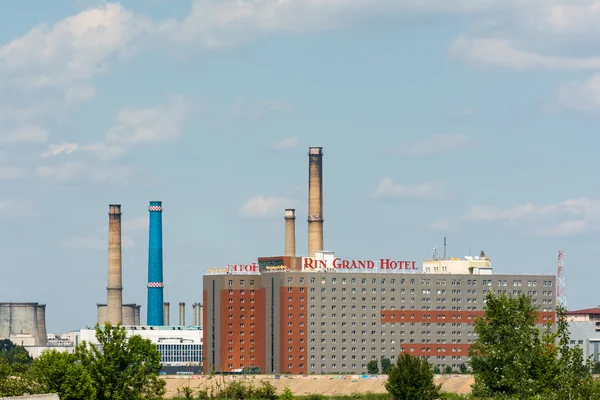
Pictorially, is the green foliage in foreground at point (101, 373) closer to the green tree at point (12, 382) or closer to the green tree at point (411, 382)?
A: the green tree at point (12, 382)

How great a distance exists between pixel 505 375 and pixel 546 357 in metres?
6.87

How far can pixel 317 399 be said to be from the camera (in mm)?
198875

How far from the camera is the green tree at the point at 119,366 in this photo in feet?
396

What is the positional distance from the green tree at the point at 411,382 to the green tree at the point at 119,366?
54595 millimetres

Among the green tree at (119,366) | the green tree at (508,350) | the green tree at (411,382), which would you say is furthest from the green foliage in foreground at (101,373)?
the green tree at (411,382)

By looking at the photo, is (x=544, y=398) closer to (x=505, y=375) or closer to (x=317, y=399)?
(x=505, y=375)

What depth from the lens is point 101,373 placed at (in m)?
122

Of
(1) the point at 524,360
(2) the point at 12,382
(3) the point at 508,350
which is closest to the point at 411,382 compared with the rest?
(2) the point at 12,382

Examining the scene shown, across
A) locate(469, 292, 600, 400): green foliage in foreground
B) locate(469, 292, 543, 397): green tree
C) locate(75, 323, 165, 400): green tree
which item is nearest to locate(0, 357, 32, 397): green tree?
locate(75, 323, 165, 400): green tree

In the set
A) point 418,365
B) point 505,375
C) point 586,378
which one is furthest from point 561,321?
point 418,365

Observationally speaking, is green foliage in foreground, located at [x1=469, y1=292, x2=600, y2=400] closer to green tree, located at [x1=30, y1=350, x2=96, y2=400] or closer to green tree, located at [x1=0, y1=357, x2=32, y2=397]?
green tree, located at [x1=30, y1=350, x2=96, y2=400]

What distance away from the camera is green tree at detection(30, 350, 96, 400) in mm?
116375

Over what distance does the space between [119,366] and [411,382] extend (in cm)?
5979

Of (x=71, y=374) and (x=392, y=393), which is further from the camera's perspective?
(x=392, y=393)
